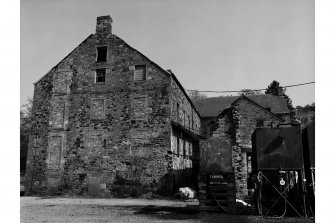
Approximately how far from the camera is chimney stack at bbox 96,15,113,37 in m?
20.1

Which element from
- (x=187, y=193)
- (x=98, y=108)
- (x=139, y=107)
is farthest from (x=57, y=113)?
(x=187, y=193)

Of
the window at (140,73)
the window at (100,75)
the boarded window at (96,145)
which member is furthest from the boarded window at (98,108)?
the window at (140,73)

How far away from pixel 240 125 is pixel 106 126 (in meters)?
8.19

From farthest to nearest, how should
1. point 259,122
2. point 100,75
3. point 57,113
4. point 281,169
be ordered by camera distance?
1. point 100,75
2. point 57,113
3. point 259,122
4. point 281,169

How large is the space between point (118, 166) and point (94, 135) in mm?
2565

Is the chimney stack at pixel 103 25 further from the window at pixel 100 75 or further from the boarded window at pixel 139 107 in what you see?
the boarded window at pixel 139 107

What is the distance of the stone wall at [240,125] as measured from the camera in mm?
16922

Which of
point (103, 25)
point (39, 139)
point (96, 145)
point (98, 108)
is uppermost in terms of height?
point (103, 25)

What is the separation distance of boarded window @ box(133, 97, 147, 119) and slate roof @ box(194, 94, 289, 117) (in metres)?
16.8

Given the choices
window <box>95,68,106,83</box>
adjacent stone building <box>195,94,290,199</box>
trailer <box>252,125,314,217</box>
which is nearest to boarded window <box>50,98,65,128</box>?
window <box>95,68,106,83</box>

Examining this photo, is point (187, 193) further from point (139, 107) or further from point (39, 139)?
point (39, 139)

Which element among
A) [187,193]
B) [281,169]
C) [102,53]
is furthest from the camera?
[102,53]

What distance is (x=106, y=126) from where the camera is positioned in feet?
60.6

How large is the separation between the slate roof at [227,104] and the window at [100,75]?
18.3 m
